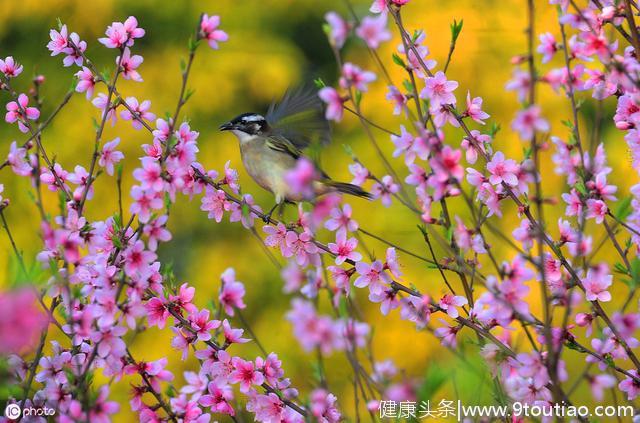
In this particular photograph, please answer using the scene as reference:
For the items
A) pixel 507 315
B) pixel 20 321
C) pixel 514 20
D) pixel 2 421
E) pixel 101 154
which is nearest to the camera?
pixel 20 321

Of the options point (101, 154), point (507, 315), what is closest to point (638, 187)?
point (507, 315)

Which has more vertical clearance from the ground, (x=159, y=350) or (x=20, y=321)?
(x=159, y=350)

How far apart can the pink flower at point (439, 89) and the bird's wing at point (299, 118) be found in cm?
77

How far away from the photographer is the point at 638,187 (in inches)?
69.4

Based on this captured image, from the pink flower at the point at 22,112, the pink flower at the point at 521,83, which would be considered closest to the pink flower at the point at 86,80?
the pink flower at the point at 22,112

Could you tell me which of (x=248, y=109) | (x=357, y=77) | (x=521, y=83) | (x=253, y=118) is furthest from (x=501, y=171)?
(x=248, y=109)

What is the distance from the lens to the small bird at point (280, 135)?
279 centimetres

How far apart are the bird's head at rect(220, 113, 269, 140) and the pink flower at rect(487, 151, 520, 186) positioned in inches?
59.6

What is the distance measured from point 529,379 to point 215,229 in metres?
5.14

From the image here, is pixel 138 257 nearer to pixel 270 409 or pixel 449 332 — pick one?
pixel 270 409

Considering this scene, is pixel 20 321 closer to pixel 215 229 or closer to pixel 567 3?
pixel 567 3

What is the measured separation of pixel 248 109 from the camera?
259 inches

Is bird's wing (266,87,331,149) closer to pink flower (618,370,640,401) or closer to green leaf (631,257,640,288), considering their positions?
pink flower (618,370,640,401)

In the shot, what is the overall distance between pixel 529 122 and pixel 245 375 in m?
0.88
